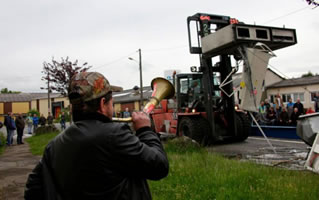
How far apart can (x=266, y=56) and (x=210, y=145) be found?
3772 millimetres

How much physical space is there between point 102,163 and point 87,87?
0.47 metres

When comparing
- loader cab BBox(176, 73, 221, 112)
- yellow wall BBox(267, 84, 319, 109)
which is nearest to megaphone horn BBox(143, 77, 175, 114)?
loader cab BBox(176, 73, 221, 112)

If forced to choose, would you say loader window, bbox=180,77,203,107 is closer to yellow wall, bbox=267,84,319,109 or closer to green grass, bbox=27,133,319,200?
green grass, bbox=27,133,319,200

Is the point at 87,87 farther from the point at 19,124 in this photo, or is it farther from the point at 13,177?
the point at 19,124

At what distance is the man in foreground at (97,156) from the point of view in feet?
5.48

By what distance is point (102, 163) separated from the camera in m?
1.67

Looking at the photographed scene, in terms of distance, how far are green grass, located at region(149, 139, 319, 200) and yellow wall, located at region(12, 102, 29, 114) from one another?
2586 inches

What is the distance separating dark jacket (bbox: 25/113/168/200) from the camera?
5.47ft

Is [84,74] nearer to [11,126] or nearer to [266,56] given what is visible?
[266,56]

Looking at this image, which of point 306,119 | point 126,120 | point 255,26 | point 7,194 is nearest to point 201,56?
point 255,26

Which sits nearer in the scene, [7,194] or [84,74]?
[84,74]

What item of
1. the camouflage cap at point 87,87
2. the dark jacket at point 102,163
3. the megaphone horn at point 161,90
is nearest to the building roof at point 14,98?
the megaphone horn at point 161,90

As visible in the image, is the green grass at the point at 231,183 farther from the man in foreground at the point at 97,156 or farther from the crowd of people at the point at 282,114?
the crowd of people at the point at 282,114

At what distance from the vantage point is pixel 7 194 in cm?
546
